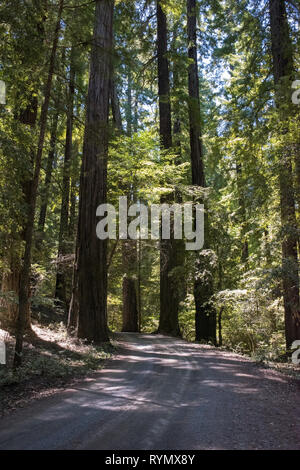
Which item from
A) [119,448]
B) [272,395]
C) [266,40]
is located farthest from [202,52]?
[119,448]

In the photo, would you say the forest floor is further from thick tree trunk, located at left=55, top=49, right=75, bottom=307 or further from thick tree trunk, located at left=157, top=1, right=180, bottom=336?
thick tree trunk, located at left=157, top=1, right=180, bottom=336

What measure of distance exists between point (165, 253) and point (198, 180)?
3.62 metres

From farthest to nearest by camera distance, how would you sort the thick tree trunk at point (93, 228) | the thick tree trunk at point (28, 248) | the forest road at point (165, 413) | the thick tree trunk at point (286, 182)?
the thick tree trunk at point (93, 228)
the thick tree trunk at point (286, 182)
the thick tree trunk at point (28, 248)
the forest road at point (165, 413)

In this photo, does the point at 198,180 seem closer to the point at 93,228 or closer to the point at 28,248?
the point at 93,228

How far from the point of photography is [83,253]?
10.8 m

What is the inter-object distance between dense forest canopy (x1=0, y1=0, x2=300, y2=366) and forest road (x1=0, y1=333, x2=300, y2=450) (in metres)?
2.12

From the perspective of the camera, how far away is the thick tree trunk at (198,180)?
15039mm

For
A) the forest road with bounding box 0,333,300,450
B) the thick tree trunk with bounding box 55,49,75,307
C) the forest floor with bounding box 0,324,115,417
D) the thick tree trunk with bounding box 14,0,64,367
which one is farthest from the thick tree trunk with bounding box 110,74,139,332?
the forest road with bounding box 0,333,300,450

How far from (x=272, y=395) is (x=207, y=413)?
1.57 m

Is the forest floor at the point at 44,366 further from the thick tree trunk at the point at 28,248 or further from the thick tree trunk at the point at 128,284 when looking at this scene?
the thick tree trunk at the point at 128,284

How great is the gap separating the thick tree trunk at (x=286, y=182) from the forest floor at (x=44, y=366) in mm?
4813

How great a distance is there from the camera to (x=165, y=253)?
55.6ft

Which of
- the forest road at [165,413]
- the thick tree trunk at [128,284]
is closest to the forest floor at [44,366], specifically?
the forest road at [165,413]
